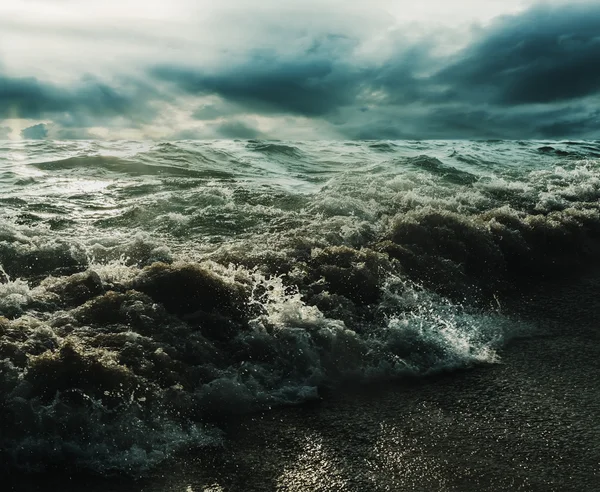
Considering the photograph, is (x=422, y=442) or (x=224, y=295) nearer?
(x=422, y=442)

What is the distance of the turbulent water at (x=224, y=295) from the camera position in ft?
12.7

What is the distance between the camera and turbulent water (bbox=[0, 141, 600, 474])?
12.7ft

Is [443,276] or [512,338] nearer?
[512,338]

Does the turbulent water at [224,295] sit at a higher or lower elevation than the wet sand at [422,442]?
higher

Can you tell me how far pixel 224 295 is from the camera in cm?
556

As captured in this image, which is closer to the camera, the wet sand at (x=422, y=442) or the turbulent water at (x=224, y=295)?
the wet sand at (x=422, y=442)

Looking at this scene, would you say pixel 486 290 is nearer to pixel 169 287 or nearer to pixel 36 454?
pixel 169 287

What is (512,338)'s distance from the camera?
5488 millimetres

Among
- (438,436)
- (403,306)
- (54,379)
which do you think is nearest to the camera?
(438,436)

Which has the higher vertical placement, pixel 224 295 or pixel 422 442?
pixel 224 295

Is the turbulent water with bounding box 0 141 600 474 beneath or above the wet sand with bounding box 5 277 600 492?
above

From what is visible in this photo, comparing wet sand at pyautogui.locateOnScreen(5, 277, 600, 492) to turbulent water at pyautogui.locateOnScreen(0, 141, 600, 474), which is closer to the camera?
wet sand at pyautogui.locateOnScreen(5, 277, 600, 492)

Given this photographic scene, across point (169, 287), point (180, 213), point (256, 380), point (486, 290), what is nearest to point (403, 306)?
point (486, 290)

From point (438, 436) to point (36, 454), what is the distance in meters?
2.86
